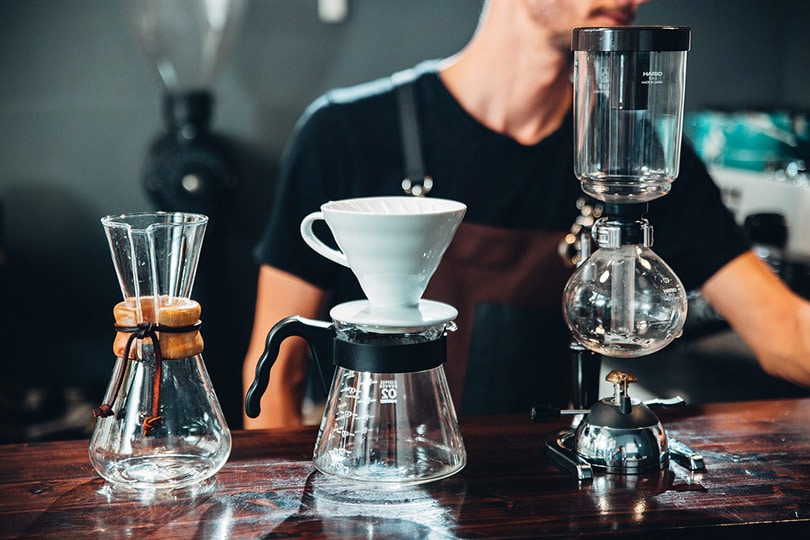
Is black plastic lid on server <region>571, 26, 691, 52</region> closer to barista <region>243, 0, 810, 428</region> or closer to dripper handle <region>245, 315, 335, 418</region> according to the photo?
dripper handle <region>245, 315, 335, 418</region>

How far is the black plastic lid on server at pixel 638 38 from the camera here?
3.62ft

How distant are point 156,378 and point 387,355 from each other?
0.26 m

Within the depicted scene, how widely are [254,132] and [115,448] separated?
1425mm

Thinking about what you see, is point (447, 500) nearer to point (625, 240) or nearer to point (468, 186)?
point (625, 240)

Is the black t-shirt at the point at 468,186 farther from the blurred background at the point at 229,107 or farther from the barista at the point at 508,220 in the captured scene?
the blurred background at the point at 229,107

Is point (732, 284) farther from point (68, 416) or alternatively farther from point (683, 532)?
point (68, 416)

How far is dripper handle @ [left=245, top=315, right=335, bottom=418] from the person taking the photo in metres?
1.12

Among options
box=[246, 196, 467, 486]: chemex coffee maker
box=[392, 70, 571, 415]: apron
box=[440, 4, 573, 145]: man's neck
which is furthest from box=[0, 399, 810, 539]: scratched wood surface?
box=[440, 4, 573, 145]: man's neck

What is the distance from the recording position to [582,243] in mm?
1246

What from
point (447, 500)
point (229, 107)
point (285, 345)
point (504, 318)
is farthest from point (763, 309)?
point (229, 107)

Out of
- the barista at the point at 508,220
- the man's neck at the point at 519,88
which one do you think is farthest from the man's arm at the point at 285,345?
the man's neck at the point at 519,88

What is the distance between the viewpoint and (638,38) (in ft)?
3.63

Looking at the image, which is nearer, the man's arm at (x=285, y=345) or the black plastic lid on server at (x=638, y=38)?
the black plastic lid on server at (x=638, y=38)

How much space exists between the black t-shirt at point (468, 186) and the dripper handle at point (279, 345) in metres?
0.86
